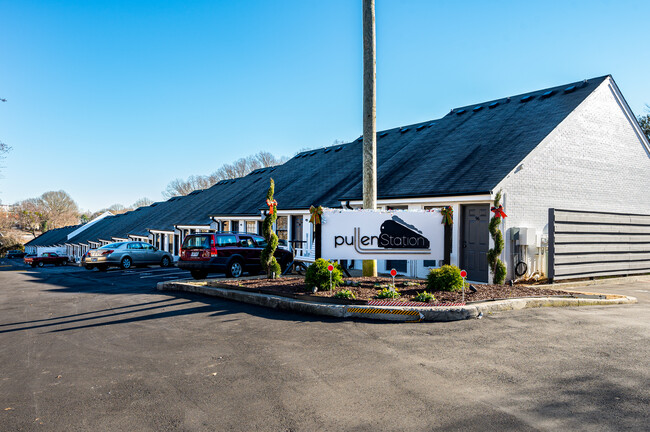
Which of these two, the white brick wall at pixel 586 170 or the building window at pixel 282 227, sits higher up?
the white brick wall at pixel 586 170

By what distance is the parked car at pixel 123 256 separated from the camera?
26.0 m

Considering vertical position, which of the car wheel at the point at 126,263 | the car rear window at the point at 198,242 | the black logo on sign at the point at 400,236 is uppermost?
the black logo on sign at the point at 400,236

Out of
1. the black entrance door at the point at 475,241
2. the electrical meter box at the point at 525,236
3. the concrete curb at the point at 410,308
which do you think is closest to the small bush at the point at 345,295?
the concrete curb at the point at 410,308

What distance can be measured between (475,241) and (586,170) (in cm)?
537

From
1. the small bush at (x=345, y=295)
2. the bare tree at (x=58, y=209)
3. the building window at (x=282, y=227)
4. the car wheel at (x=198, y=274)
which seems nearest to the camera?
the small bush at (x=345, y=295)

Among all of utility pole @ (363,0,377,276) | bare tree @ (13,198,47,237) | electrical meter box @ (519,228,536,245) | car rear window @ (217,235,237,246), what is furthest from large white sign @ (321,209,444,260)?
bare tree @ (13,198,47,237)

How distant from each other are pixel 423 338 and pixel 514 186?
8.19 m

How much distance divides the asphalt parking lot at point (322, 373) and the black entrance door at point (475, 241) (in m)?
4.38

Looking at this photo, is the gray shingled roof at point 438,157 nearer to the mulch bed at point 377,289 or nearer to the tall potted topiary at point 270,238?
the mulch bed at point 377,289

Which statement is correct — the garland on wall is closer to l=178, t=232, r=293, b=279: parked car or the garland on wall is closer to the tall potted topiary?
the tall potted topiary

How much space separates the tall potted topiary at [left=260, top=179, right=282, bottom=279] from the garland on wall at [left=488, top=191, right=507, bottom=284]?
19.7 feet

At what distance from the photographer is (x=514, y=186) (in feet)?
46.4

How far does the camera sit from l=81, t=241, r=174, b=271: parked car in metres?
26.0

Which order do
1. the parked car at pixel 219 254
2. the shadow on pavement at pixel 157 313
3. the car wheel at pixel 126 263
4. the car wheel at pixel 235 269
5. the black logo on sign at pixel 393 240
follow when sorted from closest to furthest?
the shadow on pavement at pixel 157 313 < the black logo on sign at pixel 393 240 < the parked car at pixel 219 254 < the car wheel at pixel 235 269 < the car wheel at pixel 126 263
